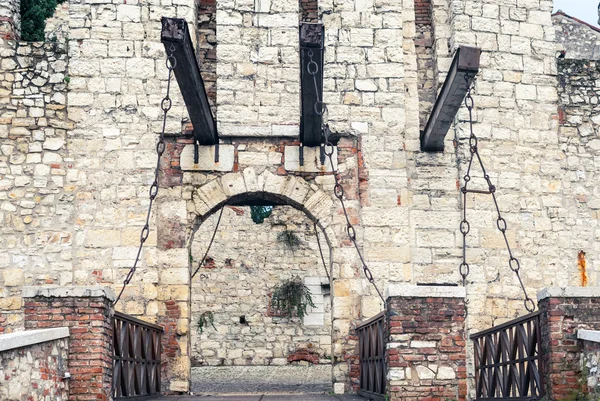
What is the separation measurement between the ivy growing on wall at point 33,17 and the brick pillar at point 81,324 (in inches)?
180

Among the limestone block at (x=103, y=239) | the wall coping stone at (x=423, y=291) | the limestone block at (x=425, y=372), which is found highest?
the limestone block at (x=103, y=239)

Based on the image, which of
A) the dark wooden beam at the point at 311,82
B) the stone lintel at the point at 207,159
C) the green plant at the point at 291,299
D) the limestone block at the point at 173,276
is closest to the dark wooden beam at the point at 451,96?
the dark wooden beam at the point at 311,82

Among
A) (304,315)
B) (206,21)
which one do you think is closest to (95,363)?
(206,21)

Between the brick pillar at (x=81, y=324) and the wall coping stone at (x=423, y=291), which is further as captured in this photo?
the wall coping stone at (x=423, y=291)

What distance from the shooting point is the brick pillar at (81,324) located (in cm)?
654

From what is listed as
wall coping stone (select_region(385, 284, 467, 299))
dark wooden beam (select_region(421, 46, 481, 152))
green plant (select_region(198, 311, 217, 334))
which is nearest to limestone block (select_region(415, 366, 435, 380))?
wall coping stone (select_region(385, 284, 467, 299))

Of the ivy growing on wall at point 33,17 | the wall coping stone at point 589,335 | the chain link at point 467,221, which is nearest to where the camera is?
the wall coping stone at point 589,335

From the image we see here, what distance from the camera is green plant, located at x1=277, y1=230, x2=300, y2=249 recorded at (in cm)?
1373

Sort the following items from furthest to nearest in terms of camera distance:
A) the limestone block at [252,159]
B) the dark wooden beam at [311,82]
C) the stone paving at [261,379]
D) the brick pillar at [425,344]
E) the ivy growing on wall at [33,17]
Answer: the stone paving at [261,379], the ivy growing on wall at [33,17], the limestone block at [252,159], the dark wooden beam at [311,82], the brick pillar at [425,344]

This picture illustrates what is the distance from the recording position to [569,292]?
20.1ft

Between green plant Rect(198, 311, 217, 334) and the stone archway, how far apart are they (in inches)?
160

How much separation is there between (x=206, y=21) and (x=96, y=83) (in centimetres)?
142

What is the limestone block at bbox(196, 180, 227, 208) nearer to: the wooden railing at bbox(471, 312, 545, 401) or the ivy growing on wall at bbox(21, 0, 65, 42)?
the ivy growing on wall at bbox(21, 0, 65, 42)

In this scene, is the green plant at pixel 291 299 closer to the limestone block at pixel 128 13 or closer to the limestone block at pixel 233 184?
the limestone block at pixel 233 184
